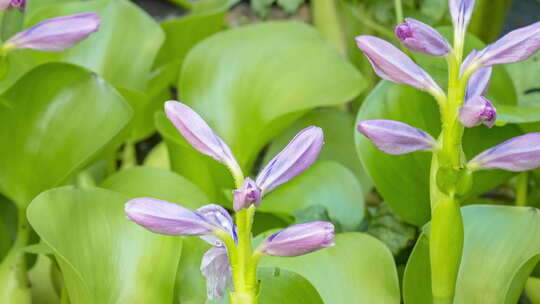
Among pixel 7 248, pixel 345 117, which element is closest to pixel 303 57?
pixel 345 117

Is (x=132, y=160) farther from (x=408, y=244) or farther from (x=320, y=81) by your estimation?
(x=408, y=244)

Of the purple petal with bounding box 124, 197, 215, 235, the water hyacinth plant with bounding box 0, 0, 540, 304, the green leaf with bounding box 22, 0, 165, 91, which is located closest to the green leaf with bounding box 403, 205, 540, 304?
the water hyacinth plant with bounding box 0, 0, 540, 304

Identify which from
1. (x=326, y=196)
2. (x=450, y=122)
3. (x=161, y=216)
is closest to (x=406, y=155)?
(x=326, y=196)

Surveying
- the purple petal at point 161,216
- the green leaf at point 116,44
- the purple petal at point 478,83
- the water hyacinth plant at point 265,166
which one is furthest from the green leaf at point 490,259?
the green leaf at point 116,44

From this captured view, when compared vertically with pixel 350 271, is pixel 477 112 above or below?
above

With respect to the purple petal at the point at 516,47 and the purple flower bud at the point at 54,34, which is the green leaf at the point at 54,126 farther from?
the purple petal at the point at 516,47

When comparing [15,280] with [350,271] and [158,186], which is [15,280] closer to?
[158,186]

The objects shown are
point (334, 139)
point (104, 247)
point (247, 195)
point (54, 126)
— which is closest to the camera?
point (247, 195)
